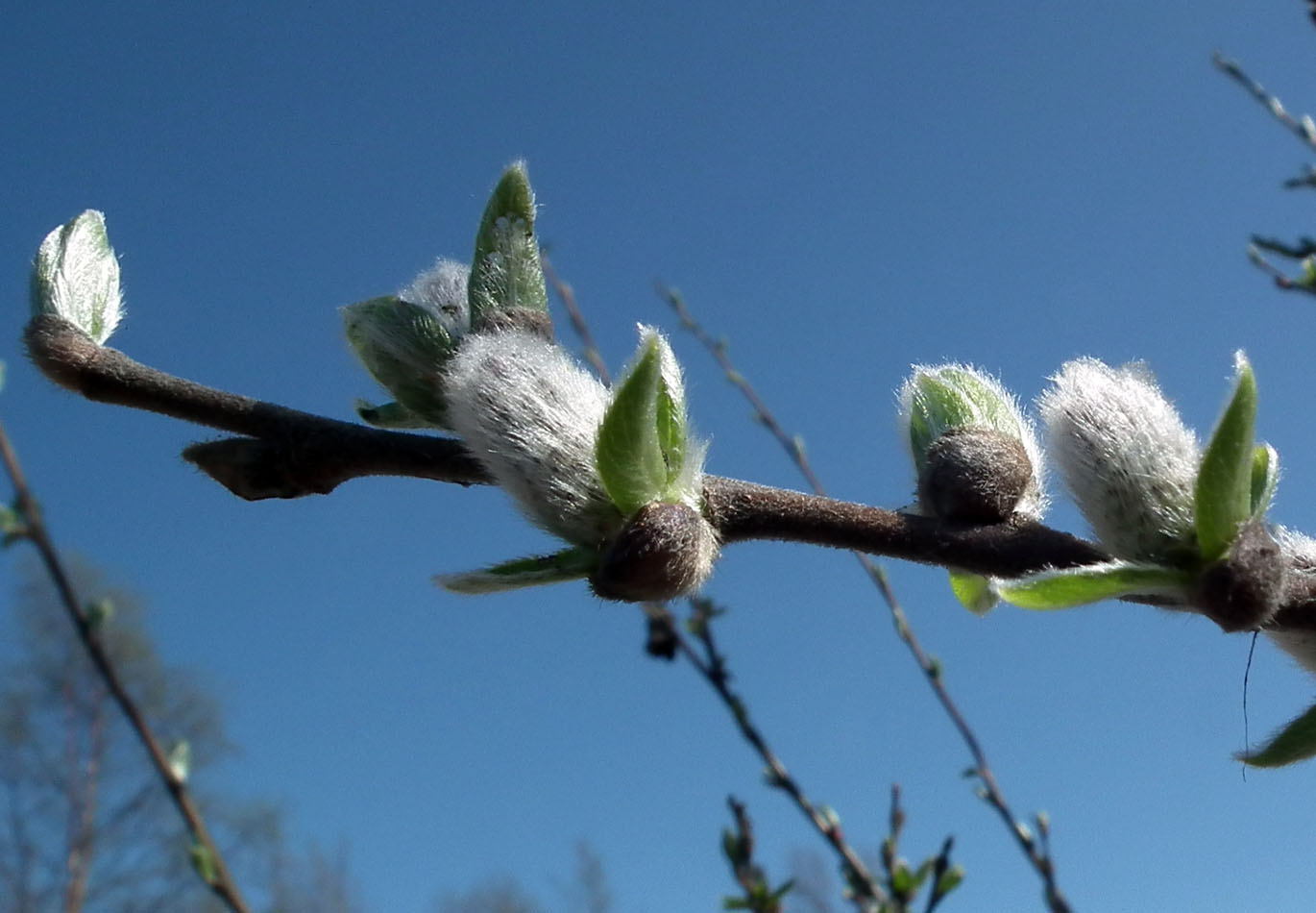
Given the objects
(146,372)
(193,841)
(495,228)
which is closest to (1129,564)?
(495,228)

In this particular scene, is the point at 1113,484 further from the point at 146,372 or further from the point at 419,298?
the point at 146,372

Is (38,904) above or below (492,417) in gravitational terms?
above

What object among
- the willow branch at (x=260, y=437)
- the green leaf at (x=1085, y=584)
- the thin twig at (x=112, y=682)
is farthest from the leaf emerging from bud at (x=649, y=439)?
the thin twig at (x=112, y=682)

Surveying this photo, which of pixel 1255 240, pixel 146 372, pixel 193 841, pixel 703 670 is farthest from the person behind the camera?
pixel 703 670

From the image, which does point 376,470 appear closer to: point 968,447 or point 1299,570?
point 968,447

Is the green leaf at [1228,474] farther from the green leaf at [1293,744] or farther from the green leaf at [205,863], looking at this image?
the green leaf at [205,863]

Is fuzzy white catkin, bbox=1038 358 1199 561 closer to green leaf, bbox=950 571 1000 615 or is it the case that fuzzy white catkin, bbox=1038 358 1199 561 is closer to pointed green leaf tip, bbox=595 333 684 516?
green leaf, bbox=950 571 1000 615
